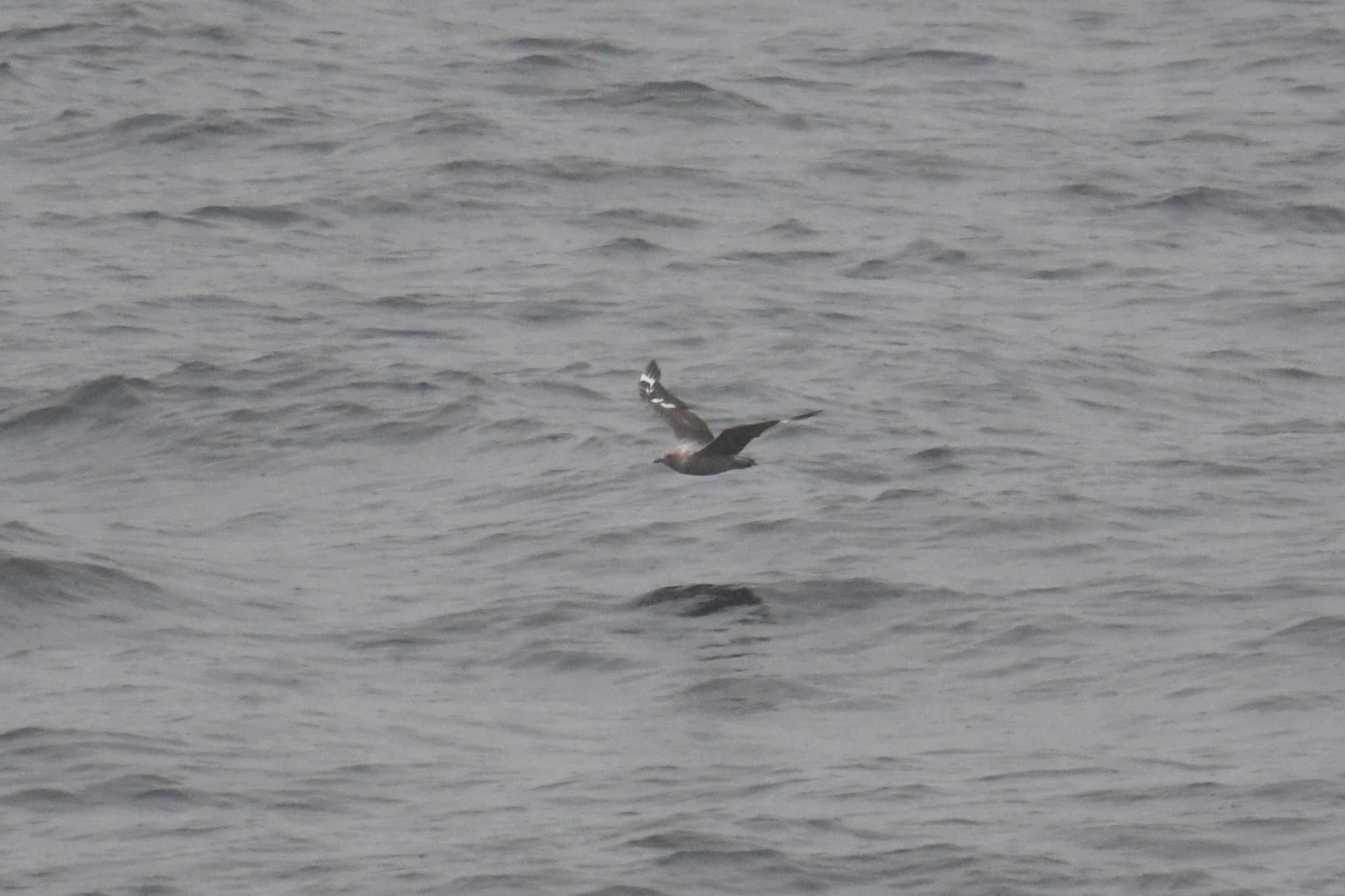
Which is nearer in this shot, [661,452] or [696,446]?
[696,446]

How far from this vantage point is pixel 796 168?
27.5 metres

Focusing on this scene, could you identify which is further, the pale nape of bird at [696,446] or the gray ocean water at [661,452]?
the pale nape of bird at [696,446]

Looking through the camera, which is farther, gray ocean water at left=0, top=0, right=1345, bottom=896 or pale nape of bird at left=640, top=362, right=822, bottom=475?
pale nape of bird at left=640, top=362, right=822, bottom=475

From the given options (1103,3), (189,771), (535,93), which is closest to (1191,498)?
(189,771)

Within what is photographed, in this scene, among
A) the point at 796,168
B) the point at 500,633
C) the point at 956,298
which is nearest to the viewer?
the point at 500,633

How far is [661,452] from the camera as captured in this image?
64.3 feet

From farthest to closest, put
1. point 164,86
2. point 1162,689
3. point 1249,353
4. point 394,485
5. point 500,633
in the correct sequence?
1. point 164,86
2. point 1249,353
3. point 394,485
4. point 500,633
5. point 1162,689

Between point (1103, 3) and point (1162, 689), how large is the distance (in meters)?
20.9

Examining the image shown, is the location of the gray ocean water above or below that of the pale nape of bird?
below

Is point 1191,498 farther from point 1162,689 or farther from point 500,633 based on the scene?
point 500,633

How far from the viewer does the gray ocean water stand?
13.5 m

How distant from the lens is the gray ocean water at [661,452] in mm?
13492

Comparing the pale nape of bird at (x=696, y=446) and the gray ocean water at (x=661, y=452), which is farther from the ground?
the pale nape of bird at (x=696, y=446)

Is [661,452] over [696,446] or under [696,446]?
under
